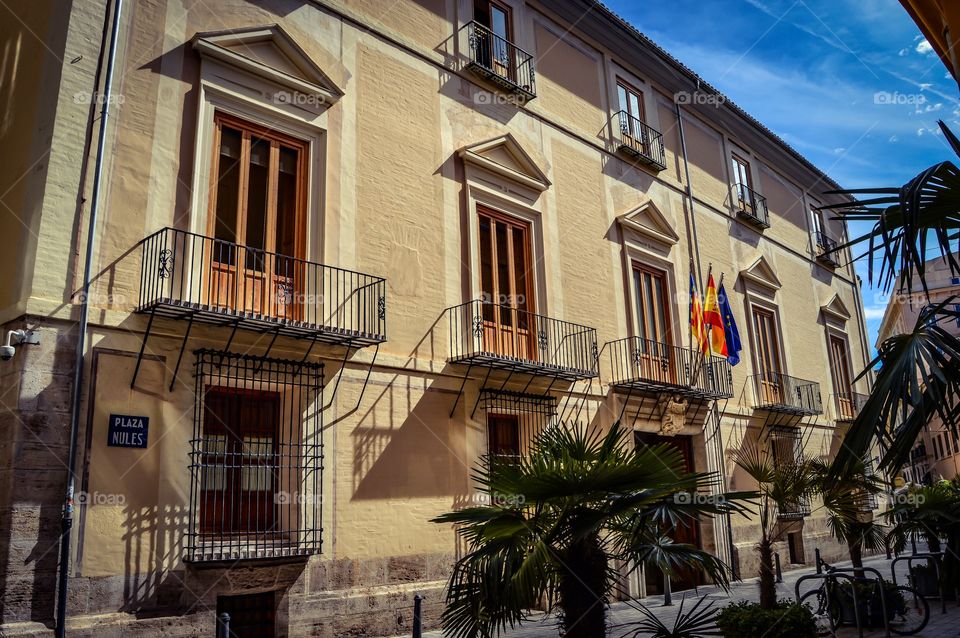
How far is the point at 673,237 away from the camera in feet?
56.6

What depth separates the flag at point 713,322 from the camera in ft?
51.6

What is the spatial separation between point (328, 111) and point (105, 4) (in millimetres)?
2992

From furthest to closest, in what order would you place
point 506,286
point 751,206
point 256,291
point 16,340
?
point 751,206 < point 506,286 < point 256,291 < point 16,340

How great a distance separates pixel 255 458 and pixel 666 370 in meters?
9.29

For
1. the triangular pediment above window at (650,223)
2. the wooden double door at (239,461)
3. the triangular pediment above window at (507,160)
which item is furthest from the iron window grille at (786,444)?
the wooden double door at (239,461)

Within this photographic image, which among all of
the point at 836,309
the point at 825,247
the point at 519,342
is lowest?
the point at 519,342

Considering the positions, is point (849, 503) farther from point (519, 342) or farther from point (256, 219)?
point (256, 219)

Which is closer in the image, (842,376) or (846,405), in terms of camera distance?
(846,405)

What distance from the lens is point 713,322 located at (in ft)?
52.0

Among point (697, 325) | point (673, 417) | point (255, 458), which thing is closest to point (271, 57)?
point (255, 458)

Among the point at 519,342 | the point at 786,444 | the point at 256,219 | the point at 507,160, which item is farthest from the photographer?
the point at 786,444

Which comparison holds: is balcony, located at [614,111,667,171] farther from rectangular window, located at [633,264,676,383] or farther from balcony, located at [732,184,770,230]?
balcony, located at [732,184,770,230]

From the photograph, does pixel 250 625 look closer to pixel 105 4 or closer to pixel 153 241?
pixel 153 241

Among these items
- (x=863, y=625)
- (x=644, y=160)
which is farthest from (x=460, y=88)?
(x=863, y=625)
